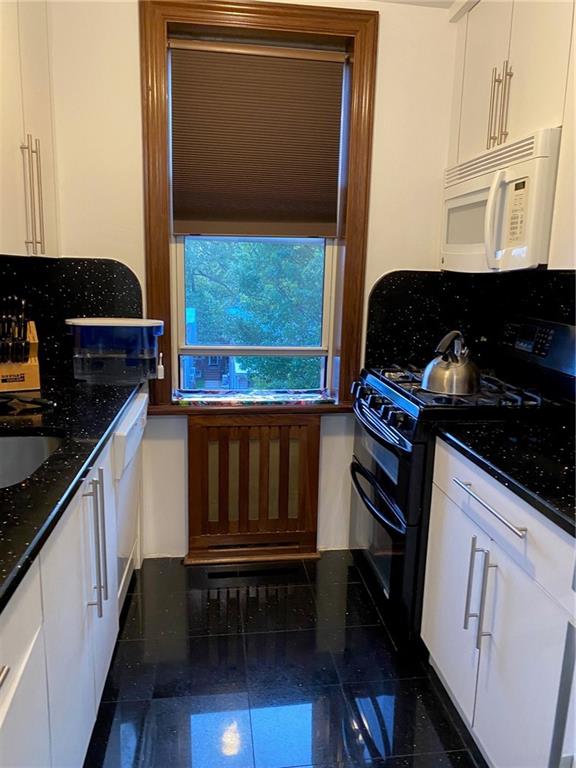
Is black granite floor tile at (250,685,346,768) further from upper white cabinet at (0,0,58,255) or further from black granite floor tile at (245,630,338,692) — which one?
upper white cabinet at (0,0,58,255)

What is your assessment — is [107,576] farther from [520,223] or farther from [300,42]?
[300,42]

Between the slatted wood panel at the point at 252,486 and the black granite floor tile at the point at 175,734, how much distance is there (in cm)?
87

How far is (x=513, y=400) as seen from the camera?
2.00 m

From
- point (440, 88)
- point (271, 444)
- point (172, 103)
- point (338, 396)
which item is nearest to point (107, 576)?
point (271, 444)

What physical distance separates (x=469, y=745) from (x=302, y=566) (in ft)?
3.63

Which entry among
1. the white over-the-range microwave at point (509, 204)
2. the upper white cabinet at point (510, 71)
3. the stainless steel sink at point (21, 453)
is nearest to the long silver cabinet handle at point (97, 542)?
the stainless steel sink at point (21, 453)

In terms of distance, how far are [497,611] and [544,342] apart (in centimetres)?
107

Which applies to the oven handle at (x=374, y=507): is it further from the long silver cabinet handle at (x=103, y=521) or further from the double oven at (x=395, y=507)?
the long silver cabinet handle at (x=103, y=521)

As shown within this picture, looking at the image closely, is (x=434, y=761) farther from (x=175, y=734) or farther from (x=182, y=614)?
(x=182, y=614)

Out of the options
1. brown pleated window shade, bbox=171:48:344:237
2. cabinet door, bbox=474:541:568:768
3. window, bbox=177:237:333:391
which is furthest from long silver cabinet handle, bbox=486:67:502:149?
cabinet door, bbox=474:541:568:768

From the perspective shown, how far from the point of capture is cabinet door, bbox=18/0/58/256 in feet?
6.18

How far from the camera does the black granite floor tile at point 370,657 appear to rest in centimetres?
196

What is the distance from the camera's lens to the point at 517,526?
136 cm

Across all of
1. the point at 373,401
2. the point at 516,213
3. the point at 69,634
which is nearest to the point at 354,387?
the point at 373,401
